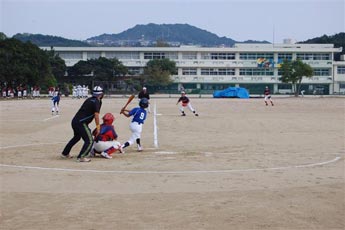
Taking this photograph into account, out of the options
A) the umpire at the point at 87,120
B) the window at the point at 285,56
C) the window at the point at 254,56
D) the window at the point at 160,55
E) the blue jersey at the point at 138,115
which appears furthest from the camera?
the window at the point at 160,55

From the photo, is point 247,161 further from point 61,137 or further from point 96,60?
point 96,60

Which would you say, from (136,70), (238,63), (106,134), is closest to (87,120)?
(106,134)

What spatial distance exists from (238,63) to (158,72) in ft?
62.3

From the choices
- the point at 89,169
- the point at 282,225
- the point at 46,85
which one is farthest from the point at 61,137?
the point at 46,85

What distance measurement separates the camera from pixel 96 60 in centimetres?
10581

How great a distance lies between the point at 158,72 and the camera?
107438 mm

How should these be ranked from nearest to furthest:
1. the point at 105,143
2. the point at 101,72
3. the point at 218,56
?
1. the point at 105,143
2. the point at 101,72
3. the point at 218,56

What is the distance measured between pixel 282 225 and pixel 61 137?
13.8 m

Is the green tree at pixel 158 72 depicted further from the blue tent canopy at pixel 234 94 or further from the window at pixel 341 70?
the window at pixel 341 70

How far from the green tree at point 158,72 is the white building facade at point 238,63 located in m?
3.94

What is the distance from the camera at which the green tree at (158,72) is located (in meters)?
108

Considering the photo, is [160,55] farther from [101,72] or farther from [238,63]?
[101,72]

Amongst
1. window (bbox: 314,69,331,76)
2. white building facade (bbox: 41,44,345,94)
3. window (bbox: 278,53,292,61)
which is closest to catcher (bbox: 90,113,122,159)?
white building facade (bbox: 41,44,345,94)

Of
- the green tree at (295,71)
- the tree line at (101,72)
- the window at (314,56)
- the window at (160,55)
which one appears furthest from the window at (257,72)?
the tree line at (101,72)
